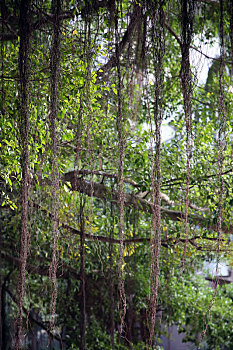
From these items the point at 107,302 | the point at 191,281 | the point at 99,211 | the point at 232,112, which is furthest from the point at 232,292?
the point at 232,112

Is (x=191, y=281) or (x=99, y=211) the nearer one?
(x=99, y=211)

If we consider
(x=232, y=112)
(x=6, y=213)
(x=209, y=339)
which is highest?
(x=232, y=112)

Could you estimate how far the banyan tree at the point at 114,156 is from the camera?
5.98ft

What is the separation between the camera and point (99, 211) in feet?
11.3

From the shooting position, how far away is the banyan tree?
182 cm

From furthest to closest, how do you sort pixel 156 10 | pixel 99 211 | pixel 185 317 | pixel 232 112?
pixel 185 317 < pixel 99 211 < pixel 232 112 < pixel 156 10

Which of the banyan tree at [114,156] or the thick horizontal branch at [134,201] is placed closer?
the banyan tree at [114,156]

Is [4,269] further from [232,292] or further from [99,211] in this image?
[232,292]

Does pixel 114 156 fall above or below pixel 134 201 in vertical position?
above

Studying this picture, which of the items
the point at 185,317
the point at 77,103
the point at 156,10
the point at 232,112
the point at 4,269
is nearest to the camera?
the point at 156,10

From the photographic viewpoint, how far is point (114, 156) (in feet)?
8.57

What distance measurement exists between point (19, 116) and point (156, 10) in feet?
2.54

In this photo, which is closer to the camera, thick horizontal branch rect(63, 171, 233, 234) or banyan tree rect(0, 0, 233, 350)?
banyan tree rect(0, 0, 233, 350)

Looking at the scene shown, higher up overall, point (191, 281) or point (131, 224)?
point (131, 224)
